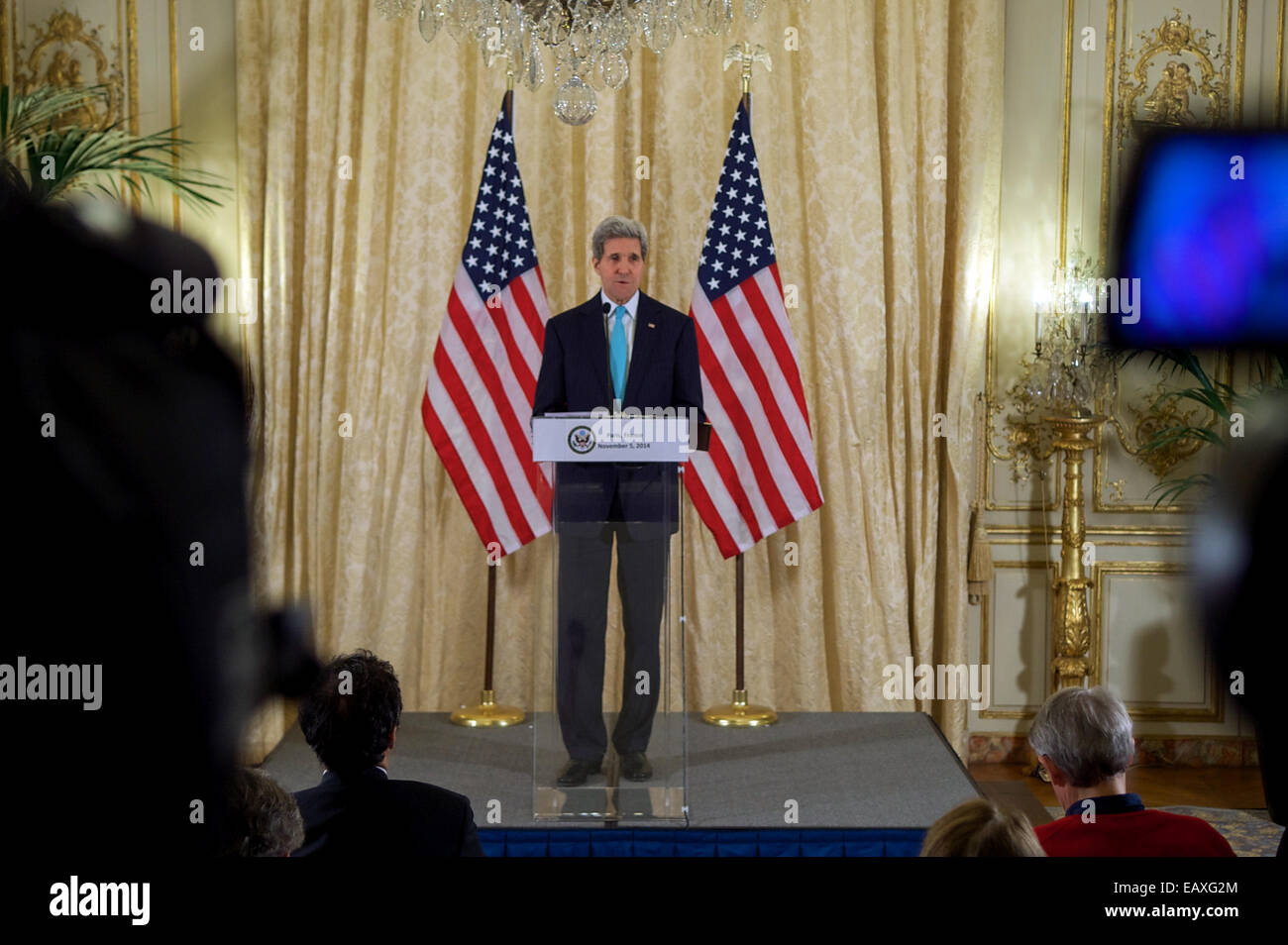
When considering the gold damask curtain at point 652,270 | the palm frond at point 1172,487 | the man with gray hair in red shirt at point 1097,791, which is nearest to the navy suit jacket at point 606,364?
the gold damask curtain at point 652,270

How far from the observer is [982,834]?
1474 millimetres

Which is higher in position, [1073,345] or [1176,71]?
[1176,71]

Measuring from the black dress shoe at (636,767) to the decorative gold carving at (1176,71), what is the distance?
3.60 metres

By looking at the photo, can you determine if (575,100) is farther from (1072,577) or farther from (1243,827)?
(1243,827)

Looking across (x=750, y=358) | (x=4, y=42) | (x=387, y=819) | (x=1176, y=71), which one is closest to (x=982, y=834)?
(x=387, y=819)

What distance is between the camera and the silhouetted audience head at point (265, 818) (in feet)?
4.82

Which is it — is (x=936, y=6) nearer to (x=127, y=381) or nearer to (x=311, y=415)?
(x=311, y=415)

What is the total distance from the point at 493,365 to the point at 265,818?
3.31 m

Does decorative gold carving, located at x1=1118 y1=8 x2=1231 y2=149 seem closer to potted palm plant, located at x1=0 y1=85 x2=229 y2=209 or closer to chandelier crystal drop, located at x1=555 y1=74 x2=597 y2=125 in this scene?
chandelier crystal drop, located at x1=555 y1=74 x2=597 y2=125

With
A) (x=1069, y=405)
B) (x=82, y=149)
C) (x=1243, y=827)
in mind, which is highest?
(x=82, y=149)

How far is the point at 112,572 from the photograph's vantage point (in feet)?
2.03

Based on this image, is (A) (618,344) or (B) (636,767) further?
(A) (618,344)

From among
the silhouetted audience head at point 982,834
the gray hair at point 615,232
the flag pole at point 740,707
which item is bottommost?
the flag pole at point 740,707

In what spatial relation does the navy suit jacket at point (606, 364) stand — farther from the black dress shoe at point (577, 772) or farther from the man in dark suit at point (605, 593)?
the black dress shoe at point (577, 772)
